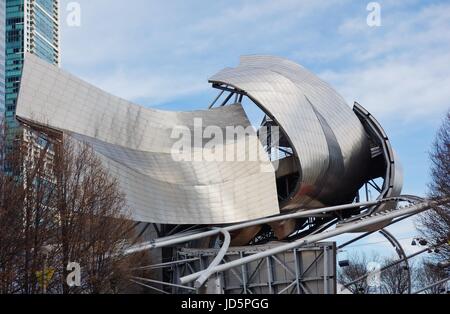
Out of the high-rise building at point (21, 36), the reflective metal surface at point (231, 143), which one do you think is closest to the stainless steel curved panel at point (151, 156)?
the reflective metal surface at point (231, 143)

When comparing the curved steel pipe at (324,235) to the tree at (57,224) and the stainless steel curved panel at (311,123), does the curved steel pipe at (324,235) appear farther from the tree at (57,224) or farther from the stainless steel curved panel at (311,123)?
the stainless steel curved panel at (311,123)

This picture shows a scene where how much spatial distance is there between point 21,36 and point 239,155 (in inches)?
4139

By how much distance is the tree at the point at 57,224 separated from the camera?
2308cm

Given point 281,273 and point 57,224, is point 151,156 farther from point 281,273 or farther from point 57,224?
point 57,224

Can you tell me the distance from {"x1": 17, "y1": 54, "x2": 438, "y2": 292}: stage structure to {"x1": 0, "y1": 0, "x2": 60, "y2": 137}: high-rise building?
90723 millimetres

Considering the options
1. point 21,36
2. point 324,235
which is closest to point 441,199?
point 324,235

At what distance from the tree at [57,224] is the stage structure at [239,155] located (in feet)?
27.6

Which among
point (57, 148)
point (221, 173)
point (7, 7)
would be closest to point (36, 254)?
point (57, 148)

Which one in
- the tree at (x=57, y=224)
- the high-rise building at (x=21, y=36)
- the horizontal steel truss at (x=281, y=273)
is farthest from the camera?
the high-rise building at (x=21, y=36)

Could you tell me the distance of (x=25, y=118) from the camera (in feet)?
118

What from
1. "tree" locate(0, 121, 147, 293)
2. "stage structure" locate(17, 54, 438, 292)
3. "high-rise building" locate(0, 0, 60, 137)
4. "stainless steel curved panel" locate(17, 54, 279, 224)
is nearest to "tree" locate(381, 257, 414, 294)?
"stage structure" locate(17, 54, 438, 292)

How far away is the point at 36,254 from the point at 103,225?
369cm
